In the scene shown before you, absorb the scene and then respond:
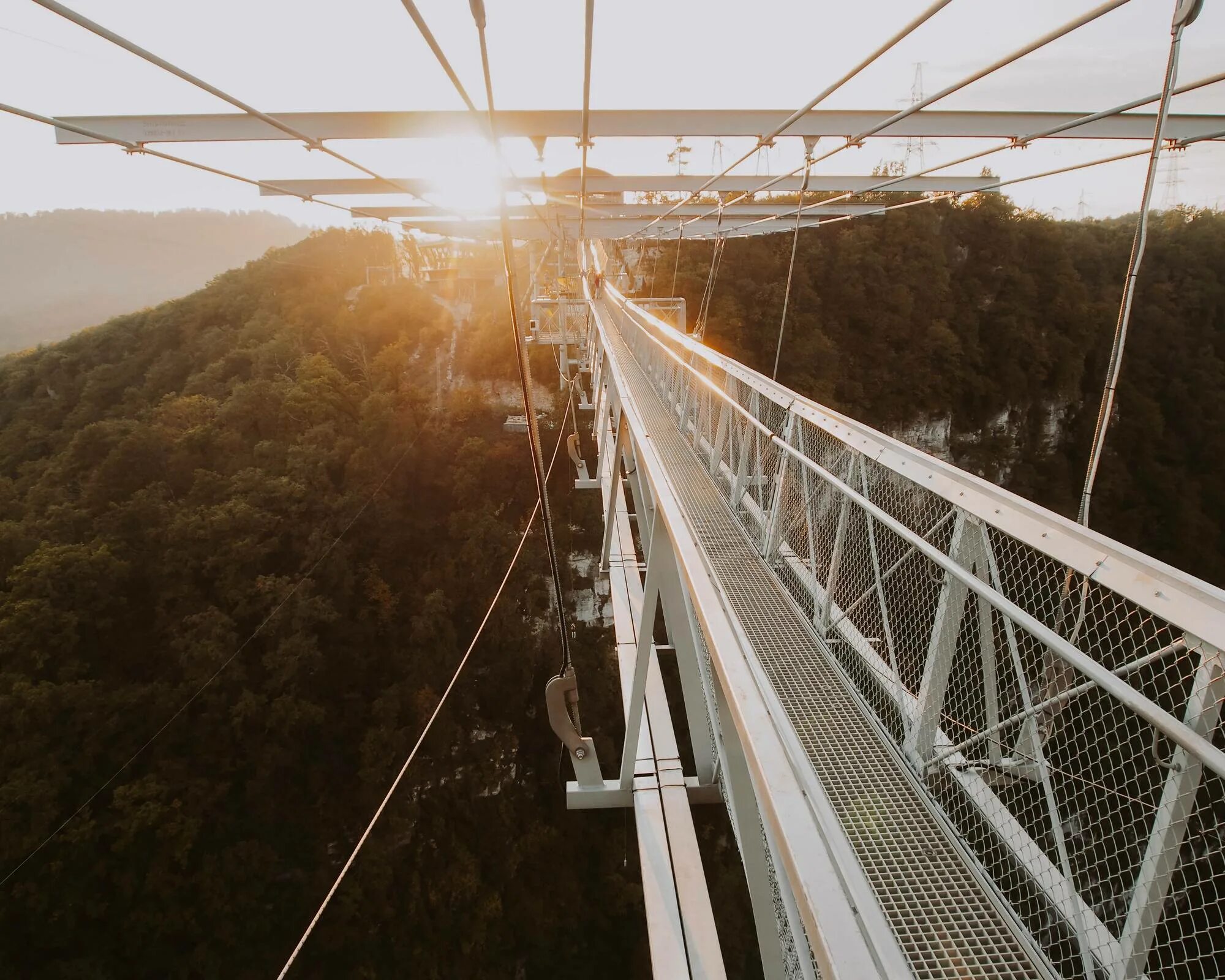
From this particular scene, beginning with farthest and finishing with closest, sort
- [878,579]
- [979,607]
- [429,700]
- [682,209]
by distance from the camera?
Answer: [429,700]
[682,209]
[878,579]
[979,607]

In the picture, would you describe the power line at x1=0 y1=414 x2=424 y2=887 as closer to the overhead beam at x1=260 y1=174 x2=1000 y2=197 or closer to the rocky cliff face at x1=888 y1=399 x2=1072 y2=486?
the overhead beam at x1=260 y1=174 x2=1000 y2=197

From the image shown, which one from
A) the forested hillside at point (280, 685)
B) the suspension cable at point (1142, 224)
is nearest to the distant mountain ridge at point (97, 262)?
the forested hillside at point (280, 685)

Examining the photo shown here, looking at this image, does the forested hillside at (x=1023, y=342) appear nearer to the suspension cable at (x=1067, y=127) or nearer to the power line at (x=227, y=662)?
the power line at (x=227, y=662)

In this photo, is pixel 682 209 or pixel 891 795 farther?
pixel 682 209

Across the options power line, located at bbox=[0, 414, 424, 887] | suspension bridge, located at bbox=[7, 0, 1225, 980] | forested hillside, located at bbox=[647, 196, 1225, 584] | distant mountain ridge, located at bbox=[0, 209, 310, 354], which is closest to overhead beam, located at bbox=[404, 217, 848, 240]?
suspension bridge, located at bbox=[7, 0, 1225, 980]

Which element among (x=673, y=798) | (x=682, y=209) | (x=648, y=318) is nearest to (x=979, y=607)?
(x=673, y=798)

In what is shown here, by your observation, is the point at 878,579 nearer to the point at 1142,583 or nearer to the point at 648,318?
the point at 1142,583

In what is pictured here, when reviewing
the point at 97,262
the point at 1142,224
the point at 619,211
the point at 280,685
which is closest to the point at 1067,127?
the point at 1142,224
